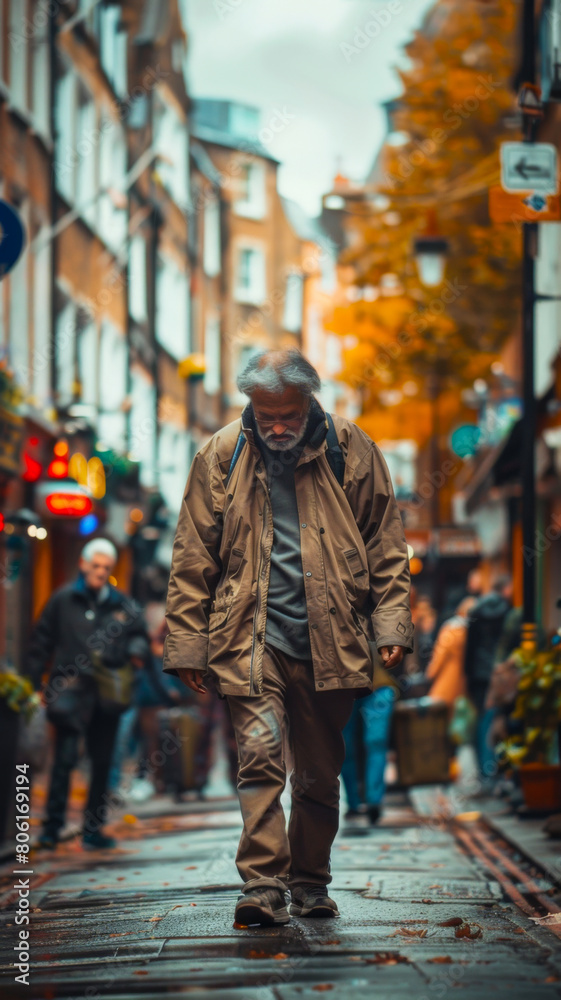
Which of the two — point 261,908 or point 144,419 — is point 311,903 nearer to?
point 261,908

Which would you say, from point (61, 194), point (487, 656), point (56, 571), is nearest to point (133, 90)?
point (61, 194)

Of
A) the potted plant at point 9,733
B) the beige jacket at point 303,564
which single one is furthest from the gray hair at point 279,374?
the potted plant at point 9,733

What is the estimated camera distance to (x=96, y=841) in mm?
9750

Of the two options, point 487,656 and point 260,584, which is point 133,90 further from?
point 260,584

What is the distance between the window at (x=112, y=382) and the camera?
24.0 meters

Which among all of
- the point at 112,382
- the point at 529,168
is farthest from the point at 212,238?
the point at 529,168

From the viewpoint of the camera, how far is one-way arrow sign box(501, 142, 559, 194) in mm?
10859

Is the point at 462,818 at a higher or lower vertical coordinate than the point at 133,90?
lower

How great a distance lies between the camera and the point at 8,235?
8.74 m

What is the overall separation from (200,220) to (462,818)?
30.7 meters

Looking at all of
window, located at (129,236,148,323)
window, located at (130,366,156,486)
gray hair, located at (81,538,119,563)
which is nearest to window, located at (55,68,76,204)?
window, located at (129,236,148,323)

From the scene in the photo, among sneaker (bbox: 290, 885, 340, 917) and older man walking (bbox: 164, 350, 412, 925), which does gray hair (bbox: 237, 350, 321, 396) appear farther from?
sneaker (bbox: 290, 885, 340, 917)

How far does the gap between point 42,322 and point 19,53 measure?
3249 millimetres

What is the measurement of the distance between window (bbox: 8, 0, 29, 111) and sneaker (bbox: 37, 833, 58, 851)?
10146mm
